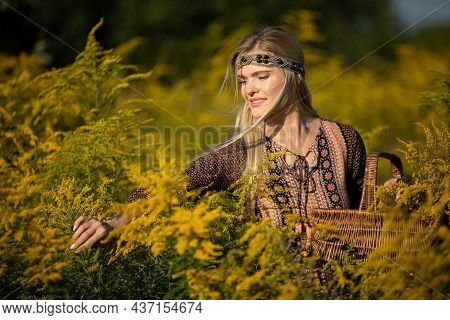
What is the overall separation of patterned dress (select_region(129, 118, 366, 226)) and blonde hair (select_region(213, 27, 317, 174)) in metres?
0.04

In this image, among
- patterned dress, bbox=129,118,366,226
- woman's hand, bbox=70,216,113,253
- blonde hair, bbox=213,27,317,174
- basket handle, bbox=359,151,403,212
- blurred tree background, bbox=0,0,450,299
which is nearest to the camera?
blurred tree background, bbox=0,0,450,299

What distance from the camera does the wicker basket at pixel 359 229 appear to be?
247 centimetres

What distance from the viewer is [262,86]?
297 cm

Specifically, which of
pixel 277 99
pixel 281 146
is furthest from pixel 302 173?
pixel 277 99

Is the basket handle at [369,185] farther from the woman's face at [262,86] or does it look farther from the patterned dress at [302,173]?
the woman's face at [262,86]

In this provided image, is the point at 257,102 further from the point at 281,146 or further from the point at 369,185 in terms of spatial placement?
the point at 369,185

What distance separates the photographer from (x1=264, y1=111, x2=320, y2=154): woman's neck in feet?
9.79

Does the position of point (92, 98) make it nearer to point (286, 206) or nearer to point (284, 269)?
point (286, 206)

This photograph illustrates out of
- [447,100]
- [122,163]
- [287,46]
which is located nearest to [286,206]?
[287,46]

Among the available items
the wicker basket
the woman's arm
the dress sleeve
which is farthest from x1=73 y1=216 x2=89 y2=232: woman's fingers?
the wicker basket

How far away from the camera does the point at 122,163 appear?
11.6 feet

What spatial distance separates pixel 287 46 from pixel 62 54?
669cm

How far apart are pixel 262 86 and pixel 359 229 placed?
0.82m

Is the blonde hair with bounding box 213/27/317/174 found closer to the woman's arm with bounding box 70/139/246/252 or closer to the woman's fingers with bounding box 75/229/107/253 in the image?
the woman's arm with bounding box 70/139/246/252
